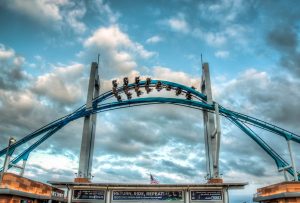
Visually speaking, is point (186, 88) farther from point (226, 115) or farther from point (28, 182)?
point (28, 182)

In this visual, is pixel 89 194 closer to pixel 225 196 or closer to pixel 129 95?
pixel 225 196

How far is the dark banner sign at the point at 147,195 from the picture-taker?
114 ft

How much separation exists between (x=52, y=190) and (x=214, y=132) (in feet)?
78.4

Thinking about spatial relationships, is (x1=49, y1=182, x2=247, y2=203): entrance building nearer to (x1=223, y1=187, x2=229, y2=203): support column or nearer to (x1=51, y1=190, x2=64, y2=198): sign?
(x1=223, y1=187, x2=229, y2=203): support column

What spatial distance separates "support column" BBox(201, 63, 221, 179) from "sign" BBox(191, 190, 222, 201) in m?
5.49

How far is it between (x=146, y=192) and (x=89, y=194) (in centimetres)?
695

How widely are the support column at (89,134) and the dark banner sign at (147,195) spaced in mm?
6596

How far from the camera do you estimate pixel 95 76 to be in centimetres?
4759

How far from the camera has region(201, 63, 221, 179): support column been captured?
3966cm

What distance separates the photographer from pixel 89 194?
35281mm

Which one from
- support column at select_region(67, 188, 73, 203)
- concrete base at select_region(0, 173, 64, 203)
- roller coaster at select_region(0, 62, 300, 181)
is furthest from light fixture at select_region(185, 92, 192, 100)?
concrete base at select_region(0, 173, 64, 203)

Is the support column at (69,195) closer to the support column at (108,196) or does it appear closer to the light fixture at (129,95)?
the support column at (108,196)

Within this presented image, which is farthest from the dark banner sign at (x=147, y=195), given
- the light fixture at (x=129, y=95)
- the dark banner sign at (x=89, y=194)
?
the light fixture at (x=129, y=95)

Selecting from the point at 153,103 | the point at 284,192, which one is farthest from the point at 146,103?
the point at 284,192
